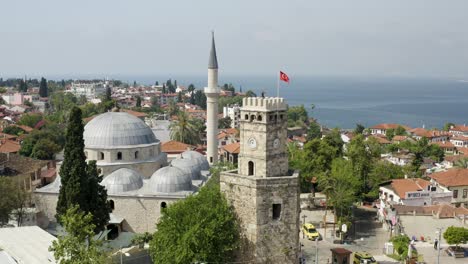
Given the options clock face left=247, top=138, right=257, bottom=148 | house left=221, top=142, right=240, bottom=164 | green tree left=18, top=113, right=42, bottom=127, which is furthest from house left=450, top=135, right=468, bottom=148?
green tree left=18, top=113, right=42, bottom=127

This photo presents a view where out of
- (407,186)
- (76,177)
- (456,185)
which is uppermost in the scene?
(76,177)

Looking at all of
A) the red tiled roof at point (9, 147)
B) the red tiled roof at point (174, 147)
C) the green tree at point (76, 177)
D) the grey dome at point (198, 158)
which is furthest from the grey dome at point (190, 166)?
the red tiled roof at point (9, 147)

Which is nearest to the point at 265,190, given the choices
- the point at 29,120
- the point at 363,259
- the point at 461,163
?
the point at 363,259

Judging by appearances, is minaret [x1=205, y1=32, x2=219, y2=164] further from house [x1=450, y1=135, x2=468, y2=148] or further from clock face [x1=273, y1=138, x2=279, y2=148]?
house [x1=450, y1=135, x2=468, y2=148]

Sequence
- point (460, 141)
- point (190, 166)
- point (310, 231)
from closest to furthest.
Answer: point (310, 231), point (190, 166), point (460, 141)

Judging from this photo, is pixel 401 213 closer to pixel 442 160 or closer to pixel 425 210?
pixel 425 210

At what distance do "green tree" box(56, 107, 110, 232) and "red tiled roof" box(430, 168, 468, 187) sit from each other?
3061 cm

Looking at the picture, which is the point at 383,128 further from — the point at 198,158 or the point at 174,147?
the point at 198,158

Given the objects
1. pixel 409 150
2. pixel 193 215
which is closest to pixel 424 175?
pixel 409 150

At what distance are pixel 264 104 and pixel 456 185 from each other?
2730 cm

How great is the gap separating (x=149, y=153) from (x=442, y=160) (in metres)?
44.3

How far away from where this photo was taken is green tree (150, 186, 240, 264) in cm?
2081

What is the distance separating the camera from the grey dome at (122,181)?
99.1 feet

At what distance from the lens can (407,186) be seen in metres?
39.2
